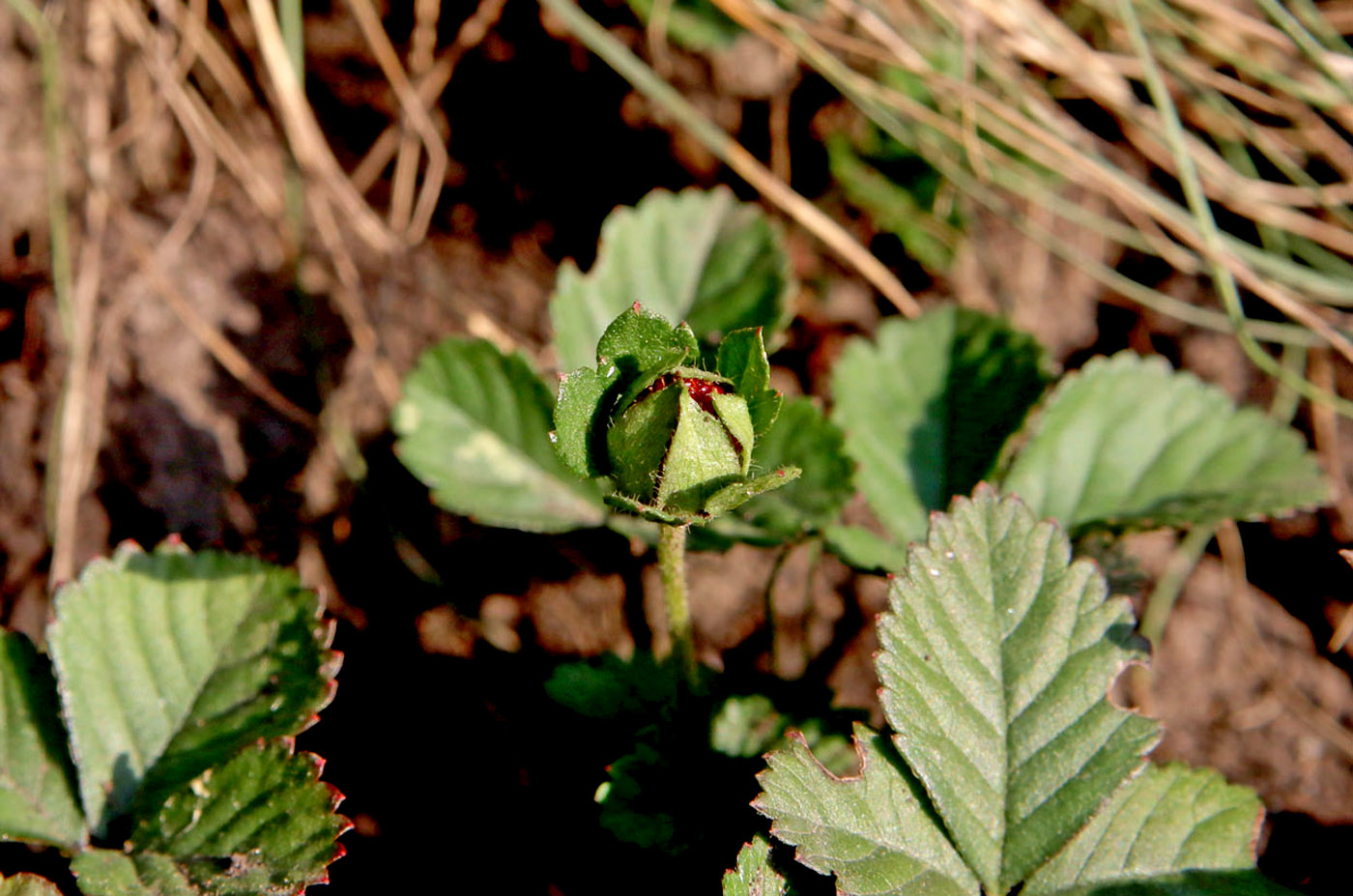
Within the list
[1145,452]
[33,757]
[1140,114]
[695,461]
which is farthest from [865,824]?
[1140,114]

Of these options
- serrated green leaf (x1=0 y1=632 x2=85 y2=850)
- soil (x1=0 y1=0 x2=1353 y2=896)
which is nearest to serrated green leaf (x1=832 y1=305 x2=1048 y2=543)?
soil (x1=0 y1=0 x2=1353 y2=896)

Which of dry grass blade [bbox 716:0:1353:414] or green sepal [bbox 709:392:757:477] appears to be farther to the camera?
dry grass blade [bbox 716:0:1353:414]

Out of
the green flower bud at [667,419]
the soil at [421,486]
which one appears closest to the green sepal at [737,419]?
the green flower bud at [667,419]

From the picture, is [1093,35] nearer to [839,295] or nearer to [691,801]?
[839,295]

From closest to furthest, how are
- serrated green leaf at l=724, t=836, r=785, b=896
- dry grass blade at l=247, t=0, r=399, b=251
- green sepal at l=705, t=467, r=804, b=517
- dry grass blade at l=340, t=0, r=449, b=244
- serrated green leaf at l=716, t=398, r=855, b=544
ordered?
green sepal at l=705, t=467, r=804, b=517
serrated green leaf at l=724, t=836, r=785, b=896
serrated green leaf at l=716, t=398, r=855, b=544
dry grass blade at l=247, t=0, r=399, b=251
dry grass blade at l=340, t=0, r=449, b=244

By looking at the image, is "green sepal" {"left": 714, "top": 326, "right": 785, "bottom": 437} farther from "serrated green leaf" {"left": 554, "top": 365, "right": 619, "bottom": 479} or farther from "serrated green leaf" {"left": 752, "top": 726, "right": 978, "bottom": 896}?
"serrated green leaf" {"left": 752, "top": 726, "right": 978, "bottom": 896}

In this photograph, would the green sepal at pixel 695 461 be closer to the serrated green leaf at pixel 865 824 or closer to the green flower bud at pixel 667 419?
the green flower bud at pixel 667 419

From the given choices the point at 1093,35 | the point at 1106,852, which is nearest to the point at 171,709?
the point at 1106,852
